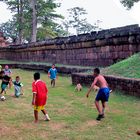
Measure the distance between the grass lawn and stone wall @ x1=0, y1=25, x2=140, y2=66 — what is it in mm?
4609

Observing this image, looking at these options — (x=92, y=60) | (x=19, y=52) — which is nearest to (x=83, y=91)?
(x=92, y=60)

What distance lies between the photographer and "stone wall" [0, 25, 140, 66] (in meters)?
14.8

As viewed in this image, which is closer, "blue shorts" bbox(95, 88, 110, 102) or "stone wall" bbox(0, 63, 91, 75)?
"blue shorts" bbox(95, 88, 110, 102)

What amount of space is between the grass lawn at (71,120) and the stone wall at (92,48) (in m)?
4.61

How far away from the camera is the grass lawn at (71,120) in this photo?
6211 mm

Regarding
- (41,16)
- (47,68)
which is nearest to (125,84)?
(47,68)

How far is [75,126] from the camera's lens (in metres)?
6.91

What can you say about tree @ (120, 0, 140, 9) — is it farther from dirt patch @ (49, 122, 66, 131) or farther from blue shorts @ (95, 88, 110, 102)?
dirt patch @ (49, 122, 66, 131)

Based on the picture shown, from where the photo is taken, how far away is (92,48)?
1719 cm

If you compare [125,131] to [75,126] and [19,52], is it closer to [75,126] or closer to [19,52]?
[75,126]

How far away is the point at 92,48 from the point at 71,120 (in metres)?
10.0

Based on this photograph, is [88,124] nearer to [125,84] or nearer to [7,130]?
[7,130]

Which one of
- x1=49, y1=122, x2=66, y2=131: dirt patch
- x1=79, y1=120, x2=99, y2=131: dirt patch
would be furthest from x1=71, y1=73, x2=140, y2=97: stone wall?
x1=49, y1=122, x2=66, y2=131: dirt patch

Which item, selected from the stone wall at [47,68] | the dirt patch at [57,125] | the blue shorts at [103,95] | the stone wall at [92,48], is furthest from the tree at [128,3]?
the dirt patch at [57,125]
